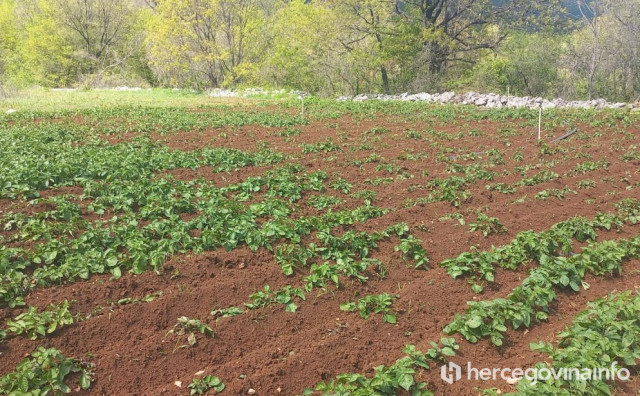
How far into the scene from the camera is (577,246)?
5.68 m

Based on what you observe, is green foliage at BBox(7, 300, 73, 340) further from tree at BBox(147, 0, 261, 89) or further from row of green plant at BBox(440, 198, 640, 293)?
tree at BBox(147, 0, 261, 89)

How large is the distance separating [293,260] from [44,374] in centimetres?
248

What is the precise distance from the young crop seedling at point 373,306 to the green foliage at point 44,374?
2219mm

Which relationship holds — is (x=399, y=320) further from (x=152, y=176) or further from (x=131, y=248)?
(x=152, y=176)

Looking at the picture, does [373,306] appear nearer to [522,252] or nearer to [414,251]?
[414,251]

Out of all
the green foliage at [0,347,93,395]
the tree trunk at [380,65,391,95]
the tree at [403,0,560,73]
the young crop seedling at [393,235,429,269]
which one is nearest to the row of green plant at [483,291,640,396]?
the young crop seedling at [393,235,429,269]

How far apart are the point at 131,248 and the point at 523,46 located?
24.4 metres

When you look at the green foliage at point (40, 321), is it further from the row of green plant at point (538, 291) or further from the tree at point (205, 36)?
the tree at point (205, 36)

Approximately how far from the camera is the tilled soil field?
3674 millimetres

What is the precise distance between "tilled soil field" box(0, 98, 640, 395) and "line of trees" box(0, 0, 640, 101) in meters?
15.0

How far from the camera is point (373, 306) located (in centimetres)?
438

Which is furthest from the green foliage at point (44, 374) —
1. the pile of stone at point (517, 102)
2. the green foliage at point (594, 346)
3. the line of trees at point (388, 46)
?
the line of trees at point (388, 46)

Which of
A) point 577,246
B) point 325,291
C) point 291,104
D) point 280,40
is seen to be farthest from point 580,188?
point 280,40

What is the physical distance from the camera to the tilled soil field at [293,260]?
367 centimetres
